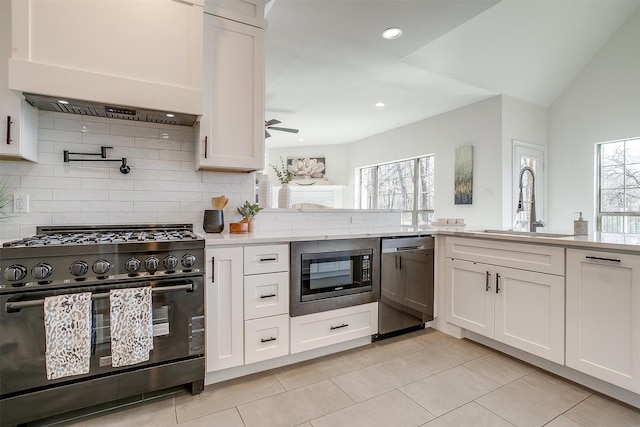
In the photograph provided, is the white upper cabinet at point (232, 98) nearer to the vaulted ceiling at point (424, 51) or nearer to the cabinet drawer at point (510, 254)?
the vaulted ceiling at point (424, 51)

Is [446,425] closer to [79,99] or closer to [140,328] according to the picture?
[140,328]

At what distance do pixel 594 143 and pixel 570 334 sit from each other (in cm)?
379

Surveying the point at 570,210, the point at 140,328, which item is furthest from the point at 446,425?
the point at 570,210

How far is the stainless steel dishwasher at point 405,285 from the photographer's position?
2.47 m

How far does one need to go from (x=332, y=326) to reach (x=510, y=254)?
1.37 metres

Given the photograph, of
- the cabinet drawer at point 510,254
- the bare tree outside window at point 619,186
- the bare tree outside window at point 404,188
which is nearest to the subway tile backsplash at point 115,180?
the cabinet drawer at point 510,254

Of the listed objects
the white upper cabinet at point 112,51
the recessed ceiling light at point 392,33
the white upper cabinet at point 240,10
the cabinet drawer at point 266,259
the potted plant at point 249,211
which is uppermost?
the recessed ceiling light at point 392,33

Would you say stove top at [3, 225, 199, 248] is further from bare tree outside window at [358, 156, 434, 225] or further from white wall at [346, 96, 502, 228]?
bare tree outside window at [358, 156, 434, 225]

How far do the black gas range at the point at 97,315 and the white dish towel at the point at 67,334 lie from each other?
2 cm

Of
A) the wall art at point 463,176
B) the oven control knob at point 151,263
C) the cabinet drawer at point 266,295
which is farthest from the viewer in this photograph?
the wall art at point 463,176

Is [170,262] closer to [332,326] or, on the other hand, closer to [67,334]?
[67,334]

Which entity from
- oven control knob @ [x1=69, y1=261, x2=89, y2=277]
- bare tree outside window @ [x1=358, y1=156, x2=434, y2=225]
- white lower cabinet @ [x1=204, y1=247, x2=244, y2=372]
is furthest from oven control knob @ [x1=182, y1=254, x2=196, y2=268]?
bare tree outside window @ [x1=358, y1=156, x2=434, y2=225]

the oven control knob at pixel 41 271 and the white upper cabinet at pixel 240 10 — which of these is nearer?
the oven control knob at pixel 41 271

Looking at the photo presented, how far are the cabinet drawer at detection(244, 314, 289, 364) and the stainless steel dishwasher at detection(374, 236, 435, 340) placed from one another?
81cm
